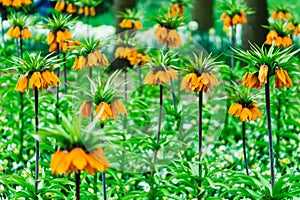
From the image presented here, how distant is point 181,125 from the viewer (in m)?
4.45

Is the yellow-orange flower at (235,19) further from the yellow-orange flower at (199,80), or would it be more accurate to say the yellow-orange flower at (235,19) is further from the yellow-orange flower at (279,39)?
the yellow-orange flower at (199,80)

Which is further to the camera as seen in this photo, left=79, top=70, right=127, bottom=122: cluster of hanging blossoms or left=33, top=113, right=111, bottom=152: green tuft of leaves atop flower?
left=79, top=70, right=127, bottom=122: cluster of hanging blossoms

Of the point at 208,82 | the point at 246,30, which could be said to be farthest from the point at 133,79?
the point at 208,82

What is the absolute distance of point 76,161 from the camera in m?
2.20

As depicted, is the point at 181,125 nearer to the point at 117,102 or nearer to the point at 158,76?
the point at 158,76

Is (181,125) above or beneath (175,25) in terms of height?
beneath

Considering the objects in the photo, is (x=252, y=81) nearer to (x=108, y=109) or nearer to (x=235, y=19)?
(x=108, y=109)

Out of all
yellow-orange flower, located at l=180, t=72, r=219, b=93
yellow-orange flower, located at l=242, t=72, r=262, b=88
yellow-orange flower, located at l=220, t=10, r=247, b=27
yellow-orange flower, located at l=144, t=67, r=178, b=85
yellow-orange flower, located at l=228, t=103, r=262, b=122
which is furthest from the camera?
yellow-orange flower, located at l=220, t=10, r=247, b=27

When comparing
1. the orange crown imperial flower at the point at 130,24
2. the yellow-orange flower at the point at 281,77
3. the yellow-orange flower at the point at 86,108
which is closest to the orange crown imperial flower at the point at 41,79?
the yellow-orange flower at the point at 86,108

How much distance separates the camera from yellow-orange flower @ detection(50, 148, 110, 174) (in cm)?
221

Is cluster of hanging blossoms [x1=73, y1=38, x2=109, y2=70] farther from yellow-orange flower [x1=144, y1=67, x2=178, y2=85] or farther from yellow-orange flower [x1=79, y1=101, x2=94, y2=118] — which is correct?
yellow-orange flower [x1=79, y1=101, x2=94, y2=118]

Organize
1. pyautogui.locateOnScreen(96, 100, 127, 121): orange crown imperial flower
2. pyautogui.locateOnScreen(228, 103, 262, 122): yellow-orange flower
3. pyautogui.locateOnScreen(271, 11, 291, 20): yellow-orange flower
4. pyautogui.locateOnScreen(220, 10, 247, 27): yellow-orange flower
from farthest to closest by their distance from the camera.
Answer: pyautogui.locateOnScreen(271, 11, 291, 20): yellow-orange flower < pyautogui.locateOnScreen(220, 10, 247, 27): yellow-orange flower < pyautogui.locateOnScreen(228, 103, 262, 122): yellow-orange flower < pyautogui.locateOnScreen(96, 100, 127, 121): orange crown imperial flower

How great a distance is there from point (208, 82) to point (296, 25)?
2.03 meters

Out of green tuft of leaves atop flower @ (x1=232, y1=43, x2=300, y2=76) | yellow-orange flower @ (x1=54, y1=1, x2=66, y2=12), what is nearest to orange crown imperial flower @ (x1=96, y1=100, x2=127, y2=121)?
green tuft of leaves atop flower @ (x1=232, y1=43, x2=300, y2=76)
